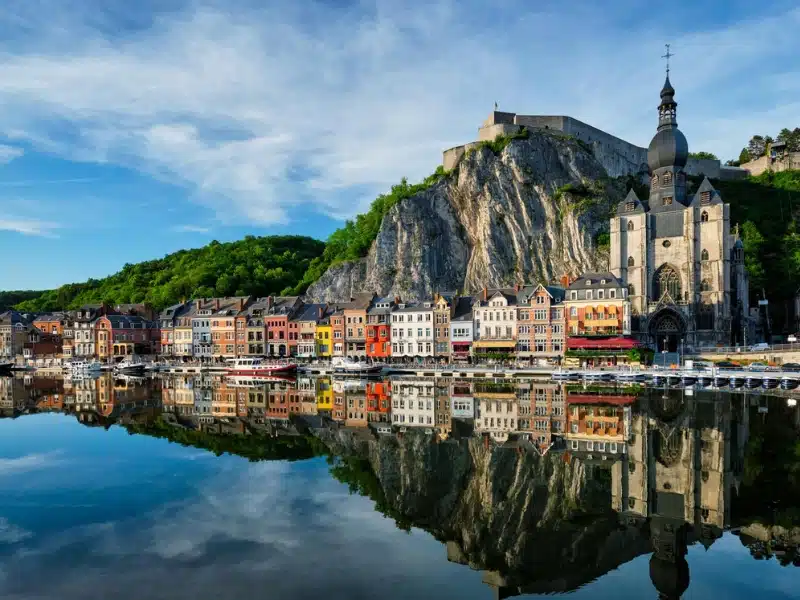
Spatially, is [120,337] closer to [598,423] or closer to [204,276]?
[204,276]

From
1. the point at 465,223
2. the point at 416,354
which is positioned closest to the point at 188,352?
the point at 416,354

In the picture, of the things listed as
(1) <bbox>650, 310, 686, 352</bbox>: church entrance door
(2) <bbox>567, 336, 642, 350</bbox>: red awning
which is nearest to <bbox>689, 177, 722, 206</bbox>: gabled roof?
(1) <bbox>650, 310, 686, 352</bbox>: church entrance door

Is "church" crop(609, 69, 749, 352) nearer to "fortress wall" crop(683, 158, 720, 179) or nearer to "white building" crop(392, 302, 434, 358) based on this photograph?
"white building" crop(392, 302, 434, 358)

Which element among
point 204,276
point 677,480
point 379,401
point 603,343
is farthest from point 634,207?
point 204,276

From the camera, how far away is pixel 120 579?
13.5m

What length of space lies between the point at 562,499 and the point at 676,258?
50.7m

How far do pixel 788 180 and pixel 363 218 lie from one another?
2432 inches

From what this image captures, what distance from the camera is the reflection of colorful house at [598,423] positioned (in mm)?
24812

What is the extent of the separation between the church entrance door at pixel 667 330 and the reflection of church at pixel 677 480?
30.1m

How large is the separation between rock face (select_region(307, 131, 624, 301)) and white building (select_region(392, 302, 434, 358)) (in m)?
11.6

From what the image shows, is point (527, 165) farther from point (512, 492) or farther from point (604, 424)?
point (512, 492)

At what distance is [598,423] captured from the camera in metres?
29.7

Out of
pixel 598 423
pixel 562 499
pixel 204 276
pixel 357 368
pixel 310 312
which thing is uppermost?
pixel 204 276

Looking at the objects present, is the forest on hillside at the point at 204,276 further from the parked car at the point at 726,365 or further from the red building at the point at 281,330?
the parked car at the point at 726,365
